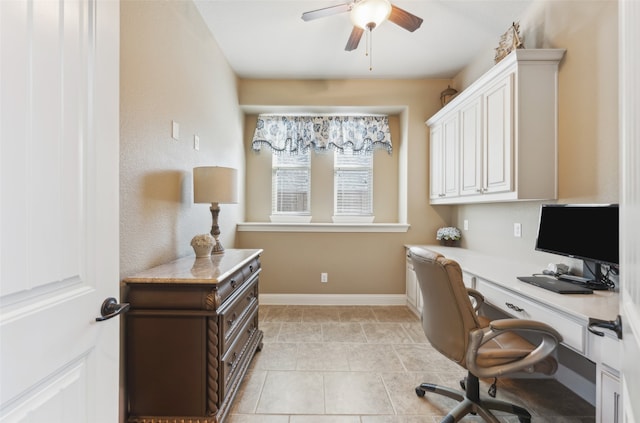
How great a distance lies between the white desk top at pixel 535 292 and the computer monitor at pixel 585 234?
19 cm

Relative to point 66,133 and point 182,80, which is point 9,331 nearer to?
point 66,133

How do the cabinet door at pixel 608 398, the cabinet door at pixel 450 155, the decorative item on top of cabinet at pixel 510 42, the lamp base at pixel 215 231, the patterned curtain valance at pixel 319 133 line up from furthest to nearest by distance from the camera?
1. the patterned curtain valance at pixel 319 133
2. the cabinet door at pixel 450 155
3. the lamp base at pixel 215 231
4. the decorative item on top of cabinet at pixel 510 42
5. the cabinet door at pixel 608 398

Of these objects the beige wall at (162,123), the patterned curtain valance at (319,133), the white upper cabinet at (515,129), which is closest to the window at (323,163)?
the patterned curtain valance at (319,133)

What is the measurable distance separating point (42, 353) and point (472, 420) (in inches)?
81.7

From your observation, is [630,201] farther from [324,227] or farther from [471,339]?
[324,227]

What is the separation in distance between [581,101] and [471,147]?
34.2 inches

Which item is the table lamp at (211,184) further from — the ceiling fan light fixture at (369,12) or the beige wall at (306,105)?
the ceiling fan light fixture at (369,12)

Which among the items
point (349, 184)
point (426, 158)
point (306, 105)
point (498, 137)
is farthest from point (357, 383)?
point (306, 105)

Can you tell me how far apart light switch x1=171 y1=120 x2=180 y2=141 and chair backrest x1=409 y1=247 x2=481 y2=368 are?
180cm

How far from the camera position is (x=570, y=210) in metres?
1.76

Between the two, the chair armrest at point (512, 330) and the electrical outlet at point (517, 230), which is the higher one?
the electrical outlet at point (517, 230)

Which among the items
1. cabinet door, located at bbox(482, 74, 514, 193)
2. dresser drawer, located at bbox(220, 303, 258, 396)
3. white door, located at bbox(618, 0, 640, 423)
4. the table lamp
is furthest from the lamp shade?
cabinet door, located at bbox(482, 74, 514, 193)

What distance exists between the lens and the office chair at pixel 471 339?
141cm

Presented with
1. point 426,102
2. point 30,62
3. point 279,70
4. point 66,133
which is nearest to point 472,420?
point 66,133
